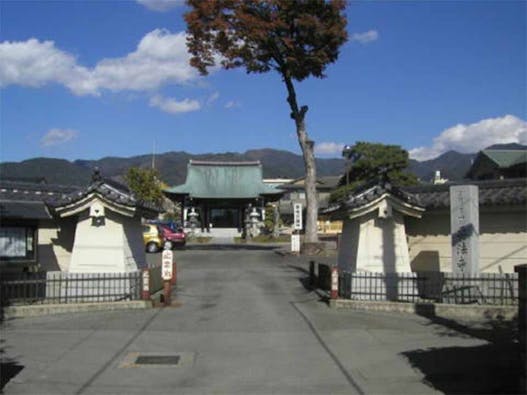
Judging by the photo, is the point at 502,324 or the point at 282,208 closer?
the point at 502,324

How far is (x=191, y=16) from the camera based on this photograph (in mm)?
33156

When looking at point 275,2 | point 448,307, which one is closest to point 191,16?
point 275,2

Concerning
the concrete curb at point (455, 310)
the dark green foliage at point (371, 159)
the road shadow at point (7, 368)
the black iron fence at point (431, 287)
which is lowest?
the road shadow at point (7, 368)

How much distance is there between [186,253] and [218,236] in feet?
68.8

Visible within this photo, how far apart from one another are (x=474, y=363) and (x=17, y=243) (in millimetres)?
11282

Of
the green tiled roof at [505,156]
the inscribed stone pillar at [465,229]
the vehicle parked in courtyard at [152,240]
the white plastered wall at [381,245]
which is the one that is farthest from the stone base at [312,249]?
the green tiled roof at [505,156]

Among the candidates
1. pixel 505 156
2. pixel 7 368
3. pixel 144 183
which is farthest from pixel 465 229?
pixel 144 183

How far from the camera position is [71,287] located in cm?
1580

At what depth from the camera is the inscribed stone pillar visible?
1500cm

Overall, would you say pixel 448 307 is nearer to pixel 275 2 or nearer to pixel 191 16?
pixel 275 2

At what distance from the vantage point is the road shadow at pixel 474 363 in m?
8.30

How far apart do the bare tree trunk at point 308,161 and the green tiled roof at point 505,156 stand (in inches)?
782

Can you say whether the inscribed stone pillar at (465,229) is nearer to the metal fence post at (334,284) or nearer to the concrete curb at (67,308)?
the metal fence post at (334,284)

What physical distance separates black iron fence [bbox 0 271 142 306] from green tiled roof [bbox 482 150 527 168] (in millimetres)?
37930
